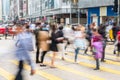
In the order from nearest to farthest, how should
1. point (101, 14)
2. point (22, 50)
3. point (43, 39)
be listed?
point (22, 50), point (43, 39), point (101, 14)

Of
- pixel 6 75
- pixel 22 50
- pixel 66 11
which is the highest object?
pixel 66 11

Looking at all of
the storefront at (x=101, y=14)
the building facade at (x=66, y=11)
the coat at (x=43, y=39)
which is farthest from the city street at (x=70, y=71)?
the building facade at (x=66, y=11)

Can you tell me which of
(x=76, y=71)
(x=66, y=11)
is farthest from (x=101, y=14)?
(x=76, y=71)

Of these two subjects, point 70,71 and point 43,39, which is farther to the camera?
point 43,39

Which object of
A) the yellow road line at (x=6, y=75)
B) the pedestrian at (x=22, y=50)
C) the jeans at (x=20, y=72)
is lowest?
the yellow road line at (x=6, y=75)

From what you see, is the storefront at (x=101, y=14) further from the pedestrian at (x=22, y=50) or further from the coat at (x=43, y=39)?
the pedestrian at (x=22, y=50)

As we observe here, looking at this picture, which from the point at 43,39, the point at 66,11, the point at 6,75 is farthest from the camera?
the point at 66,11

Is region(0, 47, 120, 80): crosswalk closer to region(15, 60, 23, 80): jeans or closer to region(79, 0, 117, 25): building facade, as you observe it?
region(15, 60, 23, 80): jeans

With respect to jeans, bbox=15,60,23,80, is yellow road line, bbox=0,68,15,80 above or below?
below

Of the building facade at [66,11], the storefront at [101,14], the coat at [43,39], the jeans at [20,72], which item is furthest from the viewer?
the building facade at [66,11]

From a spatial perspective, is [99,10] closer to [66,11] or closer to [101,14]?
[101,14]

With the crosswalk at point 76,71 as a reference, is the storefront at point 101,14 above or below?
above

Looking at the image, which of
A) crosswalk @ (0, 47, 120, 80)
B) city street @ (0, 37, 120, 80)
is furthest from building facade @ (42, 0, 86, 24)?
crosswalk @ (0, 47, 120, 80)

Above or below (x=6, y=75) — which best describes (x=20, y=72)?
above
